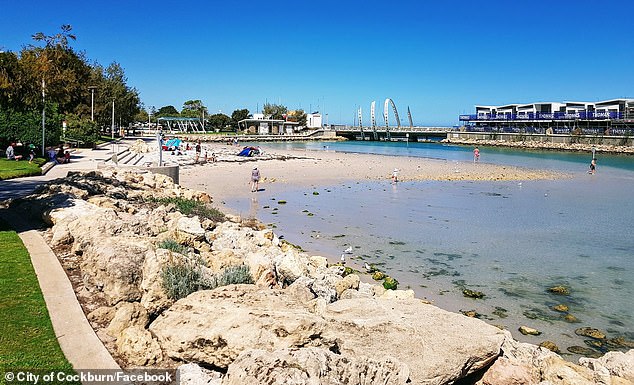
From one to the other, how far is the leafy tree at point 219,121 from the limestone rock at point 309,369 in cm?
13951

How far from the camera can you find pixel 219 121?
139750 mm

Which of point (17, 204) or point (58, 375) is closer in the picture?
point (58, 375)

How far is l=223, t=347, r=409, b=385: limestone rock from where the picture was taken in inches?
173

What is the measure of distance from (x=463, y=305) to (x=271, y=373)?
796 cm

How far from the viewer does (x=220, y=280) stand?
7.85 meters

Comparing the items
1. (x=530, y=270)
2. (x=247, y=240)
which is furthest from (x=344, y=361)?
(x=530, y=270)

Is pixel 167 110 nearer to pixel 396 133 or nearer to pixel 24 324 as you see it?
pixel 396 133

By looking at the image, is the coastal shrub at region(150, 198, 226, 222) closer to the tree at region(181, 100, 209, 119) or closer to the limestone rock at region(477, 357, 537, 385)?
the limestone rock at region(477, 357, 537, 385)

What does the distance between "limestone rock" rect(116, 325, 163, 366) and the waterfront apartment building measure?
350 ft

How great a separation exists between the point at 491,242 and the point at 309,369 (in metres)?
15.0

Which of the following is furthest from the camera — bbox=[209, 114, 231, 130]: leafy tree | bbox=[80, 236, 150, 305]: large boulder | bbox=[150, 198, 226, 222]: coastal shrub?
bbox=[209, 114, 231, 130]: leafy tree

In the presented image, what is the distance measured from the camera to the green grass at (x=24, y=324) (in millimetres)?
5277

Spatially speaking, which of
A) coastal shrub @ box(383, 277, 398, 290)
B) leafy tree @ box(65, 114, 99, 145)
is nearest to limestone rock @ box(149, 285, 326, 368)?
coastal shrub @ box(383, 277, 398, 290)

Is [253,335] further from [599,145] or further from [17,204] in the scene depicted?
[599,145]
